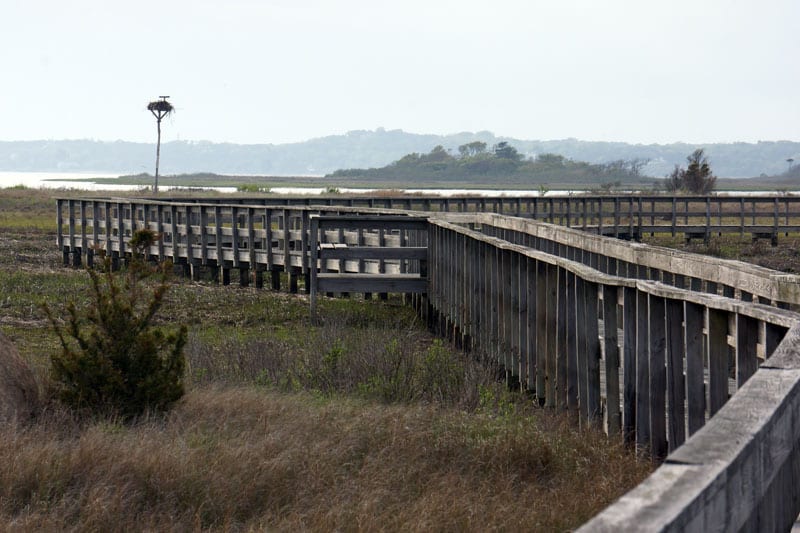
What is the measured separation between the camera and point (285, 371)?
32.4 feet

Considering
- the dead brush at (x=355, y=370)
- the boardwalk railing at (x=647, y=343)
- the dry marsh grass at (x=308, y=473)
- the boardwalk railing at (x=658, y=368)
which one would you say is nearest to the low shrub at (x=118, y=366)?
the dry marsh grass at (x=308, y=473)

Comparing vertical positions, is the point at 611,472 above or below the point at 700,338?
below

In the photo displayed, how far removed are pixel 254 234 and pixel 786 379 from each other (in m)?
20.2

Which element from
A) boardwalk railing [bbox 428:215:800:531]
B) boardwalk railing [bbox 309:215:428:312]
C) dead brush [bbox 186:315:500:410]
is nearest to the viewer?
boardwalk railing [bbox 428:215:800:531]

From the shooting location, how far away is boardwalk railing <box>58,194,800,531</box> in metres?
2.31

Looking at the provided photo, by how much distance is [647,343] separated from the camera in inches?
246

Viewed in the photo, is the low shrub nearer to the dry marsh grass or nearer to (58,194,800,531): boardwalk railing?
the dry marsh grass

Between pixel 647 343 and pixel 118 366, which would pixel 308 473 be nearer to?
pixel 647 343

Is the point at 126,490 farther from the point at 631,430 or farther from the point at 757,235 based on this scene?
the point at 757,235

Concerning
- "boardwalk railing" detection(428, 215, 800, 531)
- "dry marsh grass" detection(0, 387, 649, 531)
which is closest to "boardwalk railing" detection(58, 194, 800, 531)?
"boardwalk railing" detection(428, 215, 800, 531)

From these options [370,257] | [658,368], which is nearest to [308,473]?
[658,368]

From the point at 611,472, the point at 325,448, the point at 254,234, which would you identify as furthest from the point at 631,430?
the point at 254,234

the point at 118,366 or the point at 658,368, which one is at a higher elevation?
the point at 658,368

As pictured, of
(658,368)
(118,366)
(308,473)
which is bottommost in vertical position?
(308,473)
